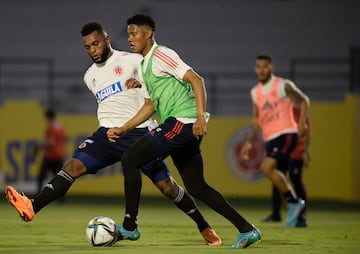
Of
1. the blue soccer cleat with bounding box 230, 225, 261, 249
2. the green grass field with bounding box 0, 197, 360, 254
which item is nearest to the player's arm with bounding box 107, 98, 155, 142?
the green grass field with bounding box 0, 197, 360, 254

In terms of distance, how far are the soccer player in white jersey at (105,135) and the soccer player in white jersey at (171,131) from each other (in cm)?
47

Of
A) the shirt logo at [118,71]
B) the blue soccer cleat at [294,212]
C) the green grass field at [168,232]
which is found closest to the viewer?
the green grass field at [168,232]

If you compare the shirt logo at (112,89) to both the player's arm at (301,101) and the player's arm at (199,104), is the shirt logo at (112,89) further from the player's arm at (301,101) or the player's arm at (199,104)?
the player's arm at (301,101)

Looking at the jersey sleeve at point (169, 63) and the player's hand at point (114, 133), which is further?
the player's hand at point (114, 133)

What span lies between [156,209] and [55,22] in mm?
11470

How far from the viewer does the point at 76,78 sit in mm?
26578

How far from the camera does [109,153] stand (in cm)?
1101

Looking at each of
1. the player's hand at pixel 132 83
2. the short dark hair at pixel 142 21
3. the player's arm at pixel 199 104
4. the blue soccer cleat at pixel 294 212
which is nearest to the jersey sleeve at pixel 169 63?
the player's arm at pixel 199 104

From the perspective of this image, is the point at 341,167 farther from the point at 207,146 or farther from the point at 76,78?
the point at 76,78

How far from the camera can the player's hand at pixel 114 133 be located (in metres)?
10.6

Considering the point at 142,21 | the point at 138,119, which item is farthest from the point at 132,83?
the point at 142,21

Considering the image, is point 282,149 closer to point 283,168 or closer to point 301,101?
point 283,168

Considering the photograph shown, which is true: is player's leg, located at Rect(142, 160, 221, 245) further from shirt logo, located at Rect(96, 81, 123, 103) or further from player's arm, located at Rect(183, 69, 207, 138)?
player's arm, located at Rect(183, 69, 207, 138)

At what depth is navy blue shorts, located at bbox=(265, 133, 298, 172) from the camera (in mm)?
14250
